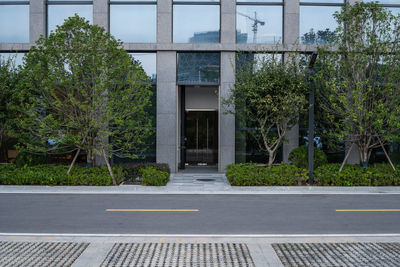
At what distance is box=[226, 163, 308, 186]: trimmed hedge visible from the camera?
41.6 feet

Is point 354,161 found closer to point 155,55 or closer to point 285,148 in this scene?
point 285,148

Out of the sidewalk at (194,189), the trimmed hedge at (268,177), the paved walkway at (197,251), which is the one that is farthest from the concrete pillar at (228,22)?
the paved walkway at (197,251)

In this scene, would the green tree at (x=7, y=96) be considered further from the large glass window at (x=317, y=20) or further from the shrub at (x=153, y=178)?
the large glass window at (x=317, y=20)

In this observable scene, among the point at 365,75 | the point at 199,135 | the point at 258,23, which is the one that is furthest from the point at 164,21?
the point at 365,75

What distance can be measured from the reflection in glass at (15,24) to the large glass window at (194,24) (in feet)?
25.9

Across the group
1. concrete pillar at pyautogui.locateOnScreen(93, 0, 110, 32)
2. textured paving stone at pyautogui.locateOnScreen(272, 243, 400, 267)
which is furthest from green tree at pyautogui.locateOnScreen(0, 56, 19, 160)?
textured paving stone at pyautogui.locateOnScreen(272, 243, 400, 267)

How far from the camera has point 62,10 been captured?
17.4 meters

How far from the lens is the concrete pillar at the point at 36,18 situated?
1700cm

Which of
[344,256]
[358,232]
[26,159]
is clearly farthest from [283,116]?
[26,159]

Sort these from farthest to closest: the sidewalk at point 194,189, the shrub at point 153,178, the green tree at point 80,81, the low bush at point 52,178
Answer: the shrub at point 153,178 < the green tree at point 80,81 < the low bush at point 52,178 < the sidewalk at point 194,189

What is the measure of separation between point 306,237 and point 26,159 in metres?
13.3

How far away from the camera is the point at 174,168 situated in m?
17.1

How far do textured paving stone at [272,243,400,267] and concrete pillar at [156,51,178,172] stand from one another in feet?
37.1

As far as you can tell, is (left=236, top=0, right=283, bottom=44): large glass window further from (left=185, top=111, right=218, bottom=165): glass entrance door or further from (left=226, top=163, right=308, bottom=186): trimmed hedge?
(left=226, top=163, right=308, bottom=186): trimmed hedge
